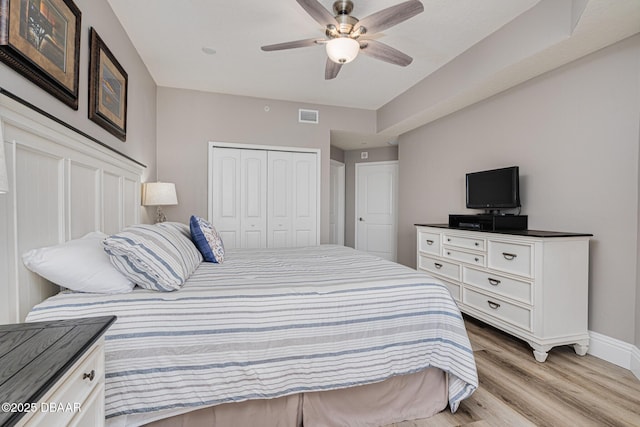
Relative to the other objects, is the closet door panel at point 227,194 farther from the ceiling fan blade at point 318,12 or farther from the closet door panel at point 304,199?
the ceiling fan blade at point 318,12

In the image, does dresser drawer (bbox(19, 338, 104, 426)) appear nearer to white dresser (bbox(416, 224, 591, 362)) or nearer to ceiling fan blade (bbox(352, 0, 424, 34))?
ceiling fan blade (bbox(352, 0, 424, 34))

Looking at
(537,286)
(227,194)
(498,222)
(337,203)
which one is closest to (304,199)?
(227,194)

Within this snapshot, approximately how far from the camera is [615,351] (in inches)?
85.4

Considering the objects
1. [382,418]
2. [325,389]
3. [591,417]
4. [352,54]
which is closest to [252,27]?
[352,54]

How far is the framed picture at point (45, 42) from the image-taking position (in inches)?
46.9

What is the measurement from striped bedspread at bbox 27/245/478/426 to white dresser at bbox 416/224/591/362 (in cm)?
109

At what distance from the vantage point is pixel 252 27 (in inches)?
101

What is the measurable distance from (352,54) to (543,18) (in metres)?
1.44

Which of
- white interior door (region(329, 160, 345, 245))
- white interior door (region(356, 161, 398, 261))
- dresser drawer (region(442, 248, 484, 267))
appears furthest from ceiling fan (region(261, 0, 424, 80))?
white interior door (region(329, 160, 345, 245))

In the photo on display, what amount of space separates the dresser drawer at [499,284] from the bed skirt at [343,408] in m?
1.17

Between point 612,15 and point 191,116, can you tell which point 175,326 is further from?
point 191,116

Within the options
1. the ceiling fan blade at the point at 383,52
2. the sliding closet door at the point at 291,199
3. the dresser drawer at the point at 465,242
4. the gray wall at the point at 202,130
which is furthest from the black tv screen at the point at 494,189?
the gray wall at the point at 202,130

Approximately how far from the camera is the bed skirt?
1.37 m

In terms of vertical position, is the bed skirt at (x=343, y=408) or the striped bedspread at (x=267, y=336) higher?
the striped bedspread at (x=267, y=336)
